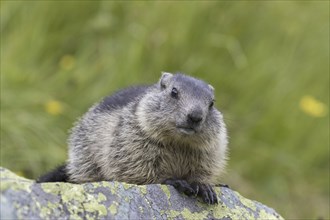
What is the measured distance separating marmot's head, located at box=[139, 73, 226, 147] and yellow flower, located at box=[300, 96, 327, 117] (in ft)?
15.4

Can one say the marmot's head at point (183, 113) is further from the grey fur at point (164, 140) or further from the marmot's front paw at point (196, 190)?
the marmot's front paw at point (196, 190)

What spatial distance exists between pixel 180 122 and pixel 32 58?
4.41 metres

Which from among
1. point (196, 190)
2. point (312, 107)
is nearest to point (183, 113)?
point (196, 190)

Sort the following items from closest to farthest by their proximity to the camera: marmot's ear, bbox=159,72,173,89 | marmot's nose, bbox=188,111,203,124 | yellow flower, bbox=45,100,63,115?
marmot's nose, bbox=188,111,203,124, marmot's ear, bbox=159,72,173,89, yellow flower, bbox=45,100,63,115

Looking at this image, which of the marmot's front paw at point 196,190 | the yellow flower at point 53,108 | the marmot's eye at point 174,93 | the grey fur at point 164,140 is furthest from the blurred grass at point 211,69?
the marmot's front paw at point 196,190

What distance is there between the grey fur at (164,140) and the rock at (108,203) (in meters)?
0.37

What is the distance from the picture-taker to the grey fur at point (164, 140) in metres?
5.38

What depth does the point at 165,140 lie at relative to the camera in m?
5.47

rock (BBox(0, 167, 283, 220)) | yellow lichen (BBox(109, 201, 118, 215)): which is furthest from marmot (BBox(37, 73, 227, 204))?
yellow lichen (BBox(109, 201, 118, 215))

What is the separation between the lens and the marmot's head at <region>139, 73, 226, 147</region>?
5.24 metres

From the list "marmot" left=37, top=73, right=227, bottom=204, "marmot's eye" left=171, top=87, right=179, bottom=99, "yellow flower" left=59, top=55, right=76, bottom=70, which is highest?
"yellow flower" left=59, top=55, right=76, bottom=70

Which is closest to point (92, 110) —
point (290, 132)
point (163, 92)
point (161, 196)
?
point (163, 92)

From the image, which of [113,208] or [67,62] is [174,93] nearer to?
[113,208]

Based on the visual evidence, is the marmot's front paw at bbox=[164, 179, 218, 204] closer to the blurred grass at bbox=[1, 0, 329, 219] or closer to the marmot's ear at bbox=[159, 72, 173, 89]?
the marmot's ear at bbox=[159, 72, 173, 89]
